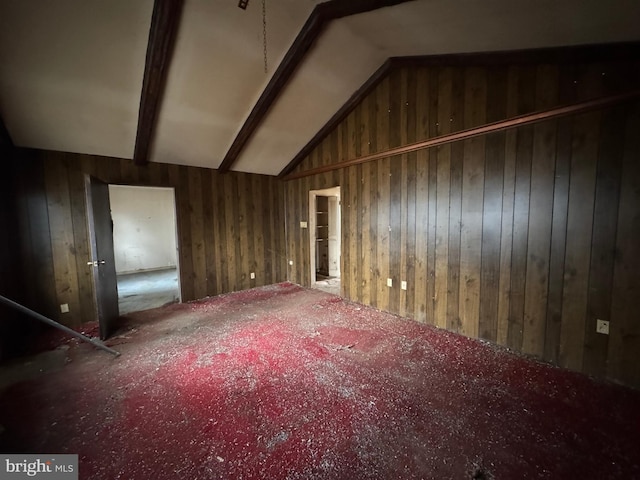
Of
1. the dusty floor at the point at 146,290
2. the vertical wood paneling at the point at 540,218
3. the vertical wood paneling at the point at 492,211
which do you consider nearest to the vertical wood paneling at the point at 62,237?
the dusty floor at the point at 146,290

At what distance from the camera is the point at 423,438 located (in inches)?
59.1

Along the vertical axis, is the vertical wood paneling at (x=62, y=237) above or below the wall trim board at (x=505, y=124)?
below

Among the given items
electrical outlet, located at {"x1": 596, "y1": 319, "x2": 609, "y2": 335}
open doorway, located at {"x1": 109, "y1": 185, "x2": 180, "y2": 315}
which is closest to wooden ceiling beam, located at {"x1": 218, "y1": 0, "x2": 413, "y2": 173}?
electrical outlet, located at {"x1": 596, "y1": 319, "x2": 609, "y2": 335}

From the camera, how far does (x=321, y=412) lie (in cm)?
170

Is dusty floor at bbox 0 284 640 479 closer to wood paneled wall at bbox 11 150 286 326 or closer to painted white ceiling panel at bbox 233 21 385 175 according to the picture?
wood paneled wall at bbox 11 150 286 326

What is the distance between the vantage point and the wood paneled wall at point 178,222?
3119 mm

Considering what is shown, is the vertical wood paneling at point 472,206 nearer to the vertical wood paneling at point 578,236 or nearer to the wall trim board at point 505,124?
the wall trim board at point 505,124

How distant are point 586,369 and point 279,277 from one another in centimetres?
445

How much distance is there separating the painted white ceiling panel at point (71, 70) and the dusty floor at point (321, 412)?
2472 millimetres

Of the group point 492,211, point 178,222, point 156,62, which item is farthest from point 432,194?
point 178,222

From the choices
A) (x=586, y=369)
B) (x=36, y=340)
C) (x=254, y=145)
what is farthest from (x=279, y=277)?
(x=586, y=369)

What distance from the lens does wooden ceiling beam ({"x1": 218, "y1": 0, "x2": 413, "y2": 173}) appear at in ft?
7.13

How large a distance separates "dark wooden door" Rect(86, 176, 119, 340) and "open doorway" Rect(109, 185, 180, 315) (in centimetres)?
251

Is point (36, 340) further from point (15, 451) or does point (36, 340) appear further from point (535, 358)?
point (535, 358)
